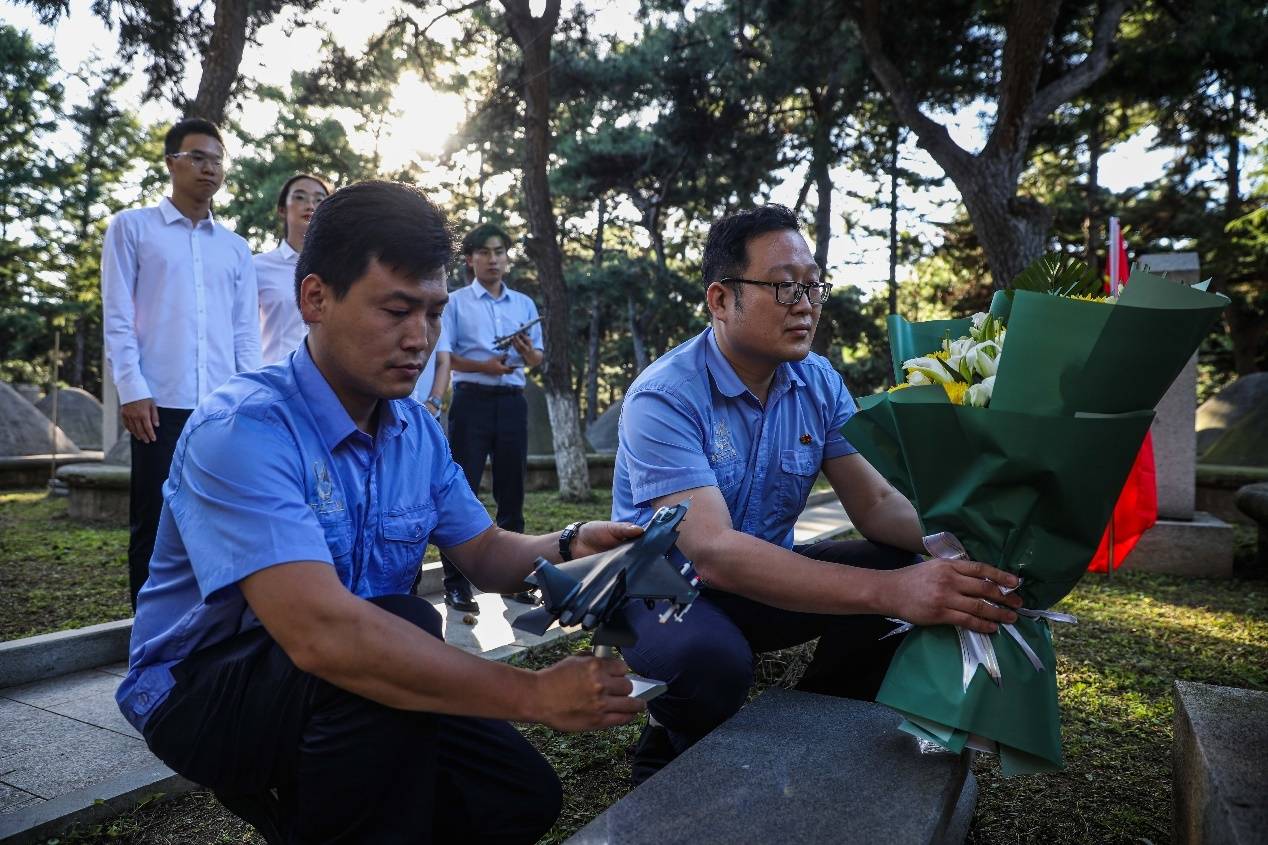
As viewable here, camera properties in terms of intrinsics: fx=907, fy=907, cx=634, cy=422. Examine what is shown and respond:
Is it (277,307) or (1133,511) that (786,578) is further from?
(277,307)

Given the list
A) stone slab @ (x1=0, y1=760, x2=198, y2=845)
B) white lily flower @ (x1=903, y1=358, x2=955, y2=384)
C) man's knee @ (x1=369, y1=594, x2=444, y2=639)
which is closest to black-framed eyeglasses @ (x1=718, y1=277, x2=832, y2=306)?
white lily flower @ (x1=903, y1=358, x2=955, y2=384)

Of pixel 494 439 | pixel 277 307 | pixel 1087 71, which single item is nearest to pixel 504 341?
pixel 494 439

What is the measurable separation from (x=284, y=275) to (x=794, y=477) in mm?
2924

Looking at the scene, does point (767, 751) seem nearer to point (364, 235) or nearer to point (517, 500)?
point (364, 235)

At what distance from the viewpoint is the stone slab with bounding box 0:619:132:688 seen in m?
3.43

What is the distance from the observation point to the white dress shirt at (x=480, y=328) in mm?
5488

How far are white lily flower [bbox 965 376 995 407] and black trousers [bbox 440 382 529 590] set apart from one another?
3.79m

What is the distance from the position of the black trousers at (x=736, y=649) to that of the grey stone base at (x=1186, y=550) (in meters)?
4.88

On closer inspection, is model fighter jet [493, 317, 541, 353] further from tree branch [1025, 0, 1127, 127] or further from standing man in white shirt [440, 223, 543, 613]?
tree branch [1025, 0, 1127, 127]

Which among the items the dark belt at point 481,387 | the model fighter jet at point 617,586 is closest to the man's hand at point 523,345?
the dark belt at point 481,387

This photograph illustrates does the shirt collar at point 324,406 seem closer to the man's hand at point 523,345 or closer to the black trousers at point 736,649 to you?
the black trousers at point 736,649

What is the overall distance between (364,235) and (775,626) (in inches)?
63.8

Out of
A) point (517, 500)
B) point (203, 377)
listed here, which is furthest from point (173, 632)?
point (517, 500)

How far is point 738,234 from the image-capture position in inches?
105
